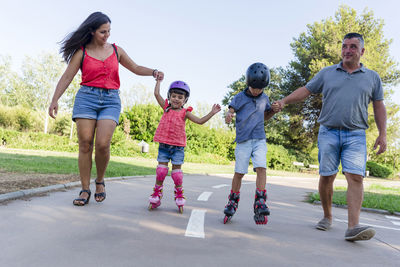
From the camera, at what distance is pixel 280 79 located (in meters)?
32.7

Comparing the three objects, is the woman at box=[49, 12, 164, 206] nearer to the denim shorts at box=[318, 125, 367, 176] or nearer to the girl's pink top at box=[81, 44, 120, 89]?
the girl's pink top at box=[81, 44, 120, 89]

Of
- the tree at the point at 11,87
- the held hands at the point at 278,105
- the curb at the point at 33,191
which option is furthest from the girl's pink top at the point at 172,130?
the tree at the point at 11,87

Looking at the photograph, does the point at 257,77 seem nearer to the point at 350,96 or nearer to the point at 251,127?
the point at 251,127

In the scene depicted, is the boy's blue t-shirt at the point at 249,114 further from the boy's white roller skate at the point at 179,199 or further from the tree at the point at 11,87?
the tree at the point at 11,87

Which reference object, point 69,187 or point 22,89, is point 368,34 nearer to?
point 69,187

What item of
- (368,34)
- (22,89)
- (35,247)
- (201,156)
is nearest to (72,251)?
(35,247)

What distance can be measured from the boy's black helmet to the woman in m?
1.70

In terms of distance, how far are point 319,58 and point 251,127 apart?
29.7m

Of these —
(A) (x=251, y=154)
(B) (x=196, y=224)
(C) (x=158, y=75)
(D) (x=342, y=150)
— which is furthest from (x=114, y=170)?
(D) (x=342, y=150)

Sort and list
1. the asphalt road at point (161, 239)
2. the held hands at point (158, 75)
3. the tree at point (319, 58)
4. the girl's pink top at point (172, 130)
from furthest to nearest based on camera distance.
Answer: the tree at point (319, 58) → the held hands at point (158, 75) → the girl's pink top at point (172, 130) → the asphalt road at point (161, 239)

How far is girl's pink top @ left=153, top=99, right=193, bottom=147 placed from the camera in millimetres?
4523

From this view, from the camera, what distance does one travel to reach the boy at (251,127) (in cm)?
408

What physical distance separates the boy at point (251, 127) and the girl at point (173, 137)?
327mm

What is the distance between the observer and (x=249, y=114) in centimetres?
423
